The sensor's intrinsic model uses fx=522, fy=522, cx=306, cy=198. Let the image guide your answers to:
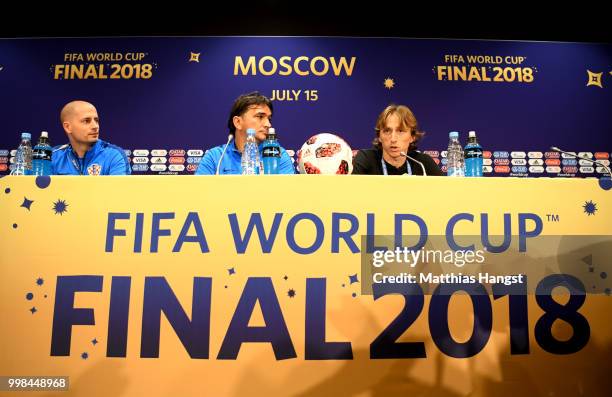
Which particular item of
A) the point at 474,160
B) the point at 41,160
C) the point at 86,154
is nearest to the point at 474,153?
the point at 474,160

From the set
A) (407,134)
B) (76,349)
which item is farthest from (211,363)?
(407,134)

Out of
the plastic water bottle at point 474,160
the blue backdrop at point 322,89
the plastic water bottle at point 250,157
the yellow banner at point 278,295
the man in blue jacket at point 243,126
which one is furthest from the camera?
the blue backdrop at point 322,89

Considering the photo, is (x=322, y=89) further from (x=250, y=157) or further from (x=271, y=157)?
(x=271, y=157)

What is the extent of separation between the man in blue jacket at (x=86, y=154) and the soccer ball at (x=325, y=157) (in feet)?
4.32

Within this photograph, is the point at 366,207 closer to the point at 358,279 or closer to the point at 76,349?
the point at 358,279

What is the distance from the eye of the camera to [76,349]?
5.11ft

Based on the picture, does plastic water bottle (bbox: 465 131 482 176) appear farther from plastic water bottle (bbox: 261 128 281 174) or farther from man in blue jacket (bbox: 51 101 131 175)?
man in blue jacket (bbox: 51 101 131 175)

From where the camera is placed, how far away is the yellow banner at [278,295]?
5.06 feet

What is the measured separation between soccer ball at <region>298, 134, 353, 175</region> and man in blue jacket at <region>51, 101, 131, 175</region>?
132cm

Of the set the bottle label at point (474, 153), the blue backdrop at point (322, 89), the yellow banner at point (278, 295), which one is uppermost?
the blue backdrop at point (322, 89)

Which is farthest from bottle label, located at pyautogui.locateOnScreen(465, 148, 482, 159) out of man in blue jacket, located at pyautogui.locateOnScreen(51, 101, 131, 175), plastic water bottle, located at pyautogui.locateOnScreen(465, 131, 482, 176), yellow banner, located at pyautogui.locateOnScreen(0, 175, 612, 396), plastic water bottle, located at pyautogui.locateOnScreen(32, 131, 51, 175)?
man in blue jacket, located at pyautogui.locateOnScreen(51, 101, 131, 175)

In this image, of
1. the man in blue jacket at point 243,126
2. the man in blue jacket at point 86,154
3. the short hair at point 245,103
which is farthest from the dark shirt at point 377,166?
the man in blue jacket at point 86,154

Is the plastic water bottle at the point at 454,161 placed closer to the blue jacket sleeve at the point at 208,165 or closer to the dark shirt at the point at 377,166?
the dark shirt at the point at 377,166

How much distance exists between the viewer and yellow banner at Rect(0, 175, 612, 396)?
1.54 meters
